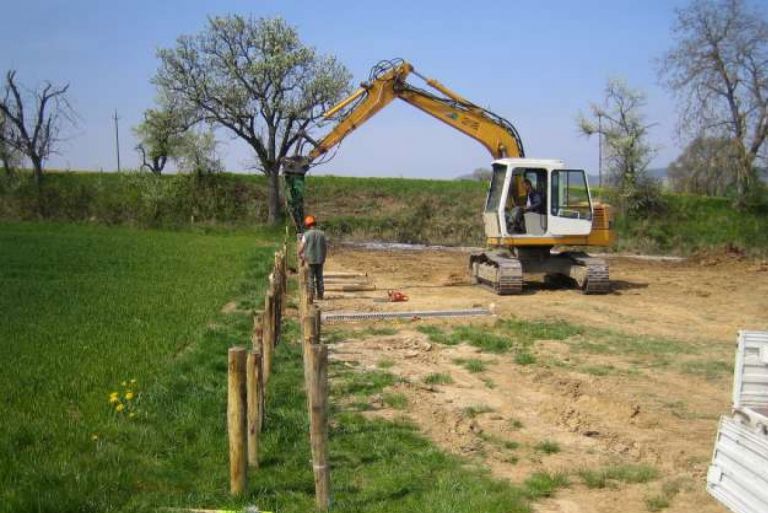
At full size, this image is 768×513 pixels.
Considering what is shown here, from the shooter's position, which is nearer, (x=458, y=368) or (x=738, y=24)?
(x=458, y=368)

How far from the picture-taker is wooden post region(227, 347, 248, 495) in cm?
556

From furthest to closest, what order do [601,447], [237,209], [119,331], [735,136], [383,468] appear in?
[237,209] < [735,136] < [119,331] < [601,447] < [383,468]

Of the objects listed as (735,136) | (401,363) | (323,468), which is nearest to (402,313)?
(401,363)

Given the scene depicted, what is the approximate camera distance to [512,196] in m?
17.0

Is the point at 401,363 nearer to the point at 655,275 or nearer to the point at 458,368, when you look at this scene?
the point at 458,368

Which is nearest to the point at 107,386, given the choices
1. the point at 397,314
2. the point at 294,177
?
the point at 397,314

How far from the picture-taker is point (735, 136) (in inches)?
1422

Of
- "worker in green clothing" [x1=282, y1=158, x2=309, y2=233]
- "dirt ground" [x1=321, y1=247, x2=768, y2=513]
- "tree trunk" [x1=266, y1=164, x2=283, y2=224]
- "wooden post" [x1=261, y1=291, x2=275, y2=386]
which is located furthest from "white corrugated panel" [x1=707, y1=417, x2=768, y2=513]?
"tree trunk" [x1=266, y1=164, x2=283, y2=224]

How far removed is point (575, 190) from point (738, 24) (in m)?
26.1

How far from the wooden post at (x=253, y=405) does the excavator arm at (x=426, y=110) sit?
39.1 feet

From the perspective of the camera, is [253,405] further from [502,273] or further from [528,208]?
[528,208]

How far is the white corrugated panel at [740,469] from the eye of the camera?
183 inches

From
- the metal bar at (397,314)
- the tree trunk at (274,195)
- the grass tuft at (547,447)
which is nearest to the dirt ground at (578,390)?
the grass tuft at (547,447)

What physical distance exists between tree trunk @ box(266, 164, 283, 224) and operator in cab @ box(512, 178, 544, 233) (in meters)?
23.3
